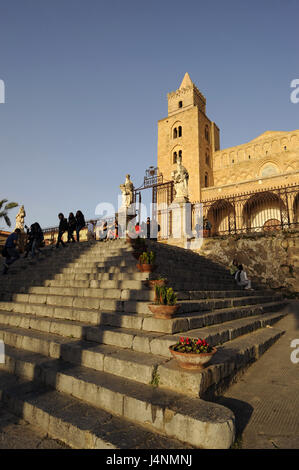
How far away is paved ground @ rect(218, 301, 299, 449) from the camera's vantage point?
7.79 feet

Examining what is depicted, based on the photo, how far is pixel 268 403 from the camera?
3039 millimetres

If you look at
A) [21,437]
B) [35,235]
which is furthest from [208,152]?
[21,437]

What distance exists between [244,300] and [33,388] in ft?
20.4

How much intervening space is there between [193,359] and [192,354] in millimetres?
70

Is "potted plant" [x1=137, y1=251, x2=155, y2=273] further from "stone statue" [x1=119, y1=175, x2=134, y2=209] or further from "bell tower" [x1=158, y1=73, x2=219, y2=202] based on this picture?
"bell tower" [x1=158, y1=73, x2=219, y2=202]

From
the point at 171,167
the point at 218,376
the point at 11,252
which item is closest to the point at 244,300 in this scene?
the point at 218,376

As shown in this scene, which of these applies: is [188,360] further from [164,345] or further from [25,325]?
[25,325]

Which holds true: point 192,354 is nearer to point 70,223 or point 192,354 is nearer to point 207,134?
point 70,223

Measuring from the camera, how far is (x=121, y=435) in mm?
2299

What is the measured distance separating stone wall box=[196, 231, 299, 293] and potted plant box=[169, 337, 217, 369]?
10246 mm

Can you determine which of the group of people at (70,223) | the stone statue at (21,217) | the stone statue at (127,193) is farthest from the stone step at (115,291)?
the stone statue at (21,217)

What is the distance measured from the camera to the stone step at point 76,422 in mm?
2217

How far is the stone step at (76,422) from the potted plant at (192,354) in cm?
72

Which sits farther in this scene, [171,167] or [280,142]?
[171,167]
